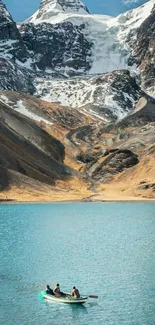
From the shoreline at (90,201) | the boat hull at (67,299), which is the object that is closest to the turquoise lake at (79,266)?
the boat hull at (67,299)

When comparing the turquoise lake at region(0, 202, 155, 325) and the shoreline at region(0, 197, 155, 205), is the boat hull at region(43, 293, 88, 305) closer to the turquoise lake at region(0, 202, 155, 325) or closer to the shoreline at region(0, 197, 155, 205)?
the turquoise lake at region(0, 202, 155, 325)

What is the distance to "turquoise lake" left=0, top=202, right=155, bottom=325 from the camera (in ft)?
165

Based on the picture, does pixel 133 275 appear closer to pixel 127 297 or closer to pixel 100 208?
pixel 127 297

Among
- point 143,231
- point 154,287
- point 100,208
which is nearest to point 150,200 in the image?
point 100,208

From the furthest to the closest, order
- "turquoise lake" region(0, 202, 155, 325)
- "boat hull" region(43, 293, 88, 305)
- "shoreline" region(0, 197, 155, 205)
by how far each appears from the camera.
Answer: "shoreline" region(0, 197, 155, 205) < "boat hull" region(43, 293, 88, 305) < "turquoise lake" region(0, 202, 155, 325)

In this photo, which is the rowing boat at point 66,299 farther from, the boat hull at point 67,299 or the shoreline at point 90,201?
the shoreline at point 90,201

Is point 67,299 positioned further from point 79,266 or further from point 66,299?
point 79,266

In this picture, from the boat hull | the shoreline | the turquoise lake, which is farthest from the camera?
the shoreline

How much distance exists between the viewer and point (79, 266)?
70.2m

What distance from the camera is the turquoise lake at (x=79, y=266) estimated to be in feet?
165

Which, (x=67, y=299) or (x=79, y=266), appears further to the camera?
(x=79, y=266)

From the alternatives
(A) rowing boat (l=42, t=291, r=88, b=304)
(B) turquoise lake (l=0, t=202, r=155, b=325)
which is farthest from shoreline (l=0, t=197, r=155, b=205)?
(A) rowing boat (l=42, t=291, r=88, b=304)

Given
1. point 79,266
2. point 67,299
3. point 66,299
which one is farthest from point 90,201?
point 67,299

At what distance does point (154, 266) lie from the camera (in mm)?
69938
